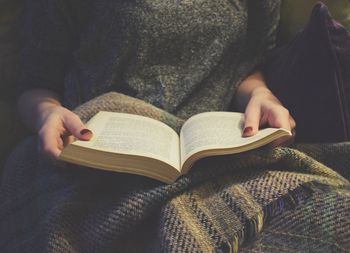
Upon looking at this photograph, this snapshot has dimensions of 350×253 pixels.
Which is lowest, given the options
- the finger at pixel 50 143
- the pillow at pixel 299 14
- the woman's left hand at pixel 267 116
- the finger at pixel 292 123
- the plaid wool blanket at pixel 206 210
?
the plaid wool blanket at pixel 206 210

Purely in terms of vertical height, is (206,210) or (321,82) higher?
(321,82)

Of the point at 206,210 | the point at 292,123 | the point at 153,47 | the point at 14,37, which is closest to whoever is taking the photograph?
the point at 206,210

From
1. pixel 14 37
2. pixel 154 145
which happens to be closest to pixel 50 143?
pixel 154 145

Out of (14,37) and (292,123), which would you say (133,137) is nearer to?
(292,123)

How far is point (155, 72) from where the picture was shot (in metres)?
0.99

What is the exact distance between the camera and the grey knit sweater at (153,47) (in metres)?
0.97

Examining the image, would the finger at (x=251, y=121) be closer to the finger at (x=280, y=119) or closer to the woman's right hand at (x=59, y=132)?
the finger at (x=280, y=119)

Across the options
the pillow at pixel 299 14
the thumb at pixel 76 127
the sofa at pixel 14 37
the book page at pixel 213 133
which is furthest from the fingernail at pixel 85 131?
the pillow at pixel 299 14

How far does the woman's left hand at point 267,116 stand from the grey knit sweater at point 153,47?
0.16 m

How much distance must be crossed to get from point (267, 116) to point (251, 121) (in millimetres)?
43

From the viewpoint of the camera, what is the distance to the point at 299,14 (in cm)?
106

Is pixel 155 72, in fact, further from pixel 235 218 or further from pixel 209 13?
pixel 235 218

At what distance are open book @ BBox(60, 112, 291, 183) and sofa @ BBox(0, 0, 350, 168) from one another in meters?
0.34

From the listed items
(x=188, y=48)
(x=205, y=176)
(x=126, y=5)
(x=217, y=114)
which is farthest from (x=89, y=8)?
(x=205, y=176)
